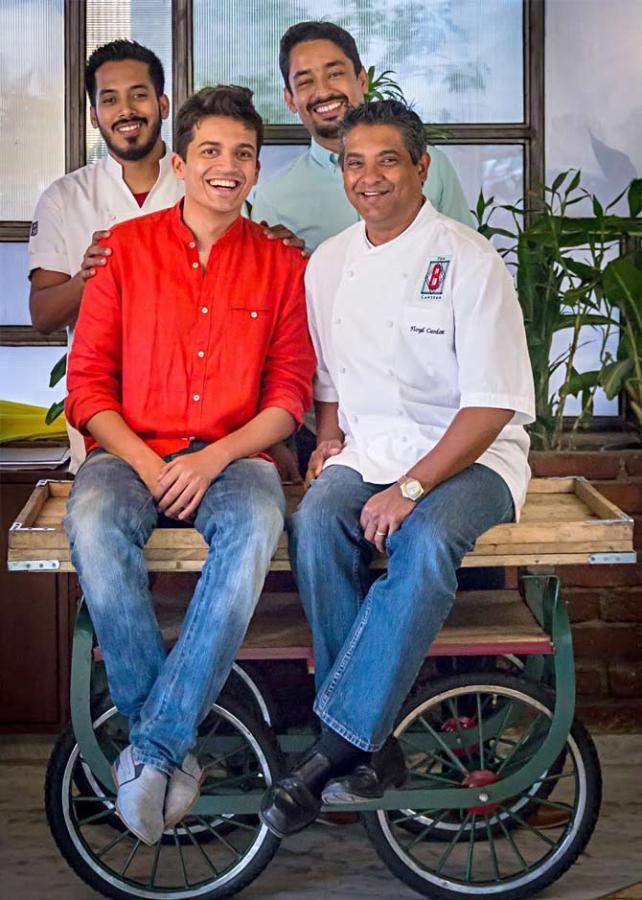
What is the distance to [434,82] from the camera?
4059 millimetres

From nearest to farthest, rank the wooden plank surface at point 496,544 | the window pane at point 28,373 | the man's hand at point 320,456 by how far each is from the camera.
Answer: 1. the wooden plank surface at point 496,544
2. the man's hand at point 320,456
3. the window pane at point 28,373

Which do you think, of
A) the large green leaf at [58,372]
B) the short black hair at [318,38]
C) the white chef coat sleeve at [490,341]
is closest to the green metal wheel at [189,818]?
the white chef coat sleeve at [490,341]

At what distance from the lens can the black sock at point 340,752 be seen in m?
2.76

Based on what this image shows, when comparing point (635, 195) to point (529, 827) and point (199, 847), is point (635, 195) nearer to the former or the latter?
point (529, 827)

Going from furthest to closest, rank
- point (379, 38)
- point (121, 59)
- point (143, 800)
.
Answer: point (379, 38) < point (121, 59) < point (143, 800)

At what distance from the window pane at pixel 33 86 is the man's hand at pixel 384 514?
175 cm

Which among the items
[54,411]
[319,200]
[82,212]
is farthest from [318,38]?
[54,411]

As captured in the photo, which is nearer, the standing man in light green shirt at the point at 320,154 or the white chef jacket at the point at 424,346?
the white chef jacket at the point at 424,346

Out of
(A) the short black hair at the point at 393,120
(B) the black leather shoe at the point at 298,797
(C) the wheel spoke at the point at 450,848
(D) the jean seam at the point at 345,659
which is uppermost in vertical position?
(A) the short black hair at the point at 393,120

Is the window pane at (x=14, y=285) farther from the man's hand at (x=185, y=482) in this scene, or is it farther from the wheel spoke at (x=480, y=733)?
the wheel spoke at (x=480, y=733)

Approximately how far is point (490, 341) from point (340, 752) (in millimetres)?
851

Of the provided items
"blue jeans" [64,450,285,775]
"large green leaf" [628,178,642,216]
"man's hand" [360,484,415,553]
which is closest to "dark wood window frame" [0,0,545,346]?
"large green leaf" [628,178,642,216]

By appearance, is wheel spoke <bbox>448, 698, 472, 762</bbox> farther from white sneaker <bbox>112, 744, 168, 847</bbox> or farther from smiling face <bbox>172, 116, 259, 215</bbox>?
smiling face <bbox>172, 116, 259, 215</bbox>

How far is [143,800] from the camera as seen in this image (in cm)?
262
